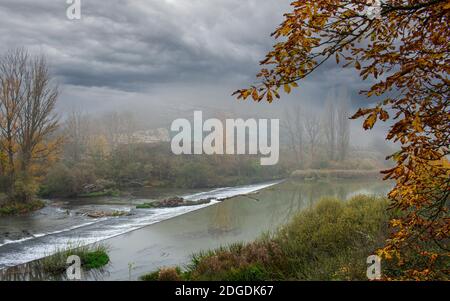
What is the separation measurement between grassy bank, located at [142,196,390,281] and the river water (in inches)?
69.3

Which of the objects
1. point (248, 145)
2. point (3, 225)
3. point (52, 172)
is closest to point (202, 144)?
point (248, 145)

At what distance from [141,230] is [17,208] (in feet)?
26.4

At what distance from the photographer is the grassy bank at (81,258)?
916 centimetres

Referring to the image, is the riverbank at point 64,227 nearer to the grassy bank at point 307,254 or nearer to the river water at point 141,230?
the river water at point 141,230

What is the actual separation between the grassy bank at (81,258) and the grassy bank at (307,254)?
6.58ft

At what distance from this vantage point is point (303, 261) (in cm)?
760

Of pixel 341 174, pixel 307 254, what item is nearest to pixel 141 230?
pixel 307 254

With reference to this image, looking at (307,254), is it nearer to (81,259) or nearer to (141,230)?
(81,259)

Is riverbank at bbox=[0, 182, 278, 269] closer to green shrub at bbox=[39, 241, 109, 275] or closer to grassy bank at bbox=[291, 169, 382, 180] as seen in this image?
green shrub at bbox=[39, 241, 109, 275]

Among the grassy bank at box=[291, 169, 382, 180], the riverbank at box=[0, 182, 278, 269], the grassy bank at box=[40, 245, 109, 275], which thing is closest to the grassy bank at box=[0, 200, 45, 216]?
the riverbank at box=[0, 182, 278, 269]

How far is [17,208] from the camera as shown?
18438 mm

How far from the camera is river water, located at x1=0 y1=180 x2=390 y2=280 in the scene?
409 inches

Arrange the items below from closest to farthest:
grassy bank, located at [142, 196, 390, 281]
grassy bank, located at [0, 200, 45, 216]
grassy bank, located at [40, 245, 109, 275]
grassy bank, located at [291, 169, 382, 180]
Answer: grassy bank, located at [142, 196, 390, 281] → grassy bank, located at [40, 245, 109, 275] → grassy bank, located at [0, 200, 45, 216] → grassy bank, located at [291, 169, 382, 180]

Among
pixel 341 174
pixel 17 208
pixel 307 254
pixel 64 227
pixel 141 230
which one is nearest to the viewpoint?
pixel 307 254
